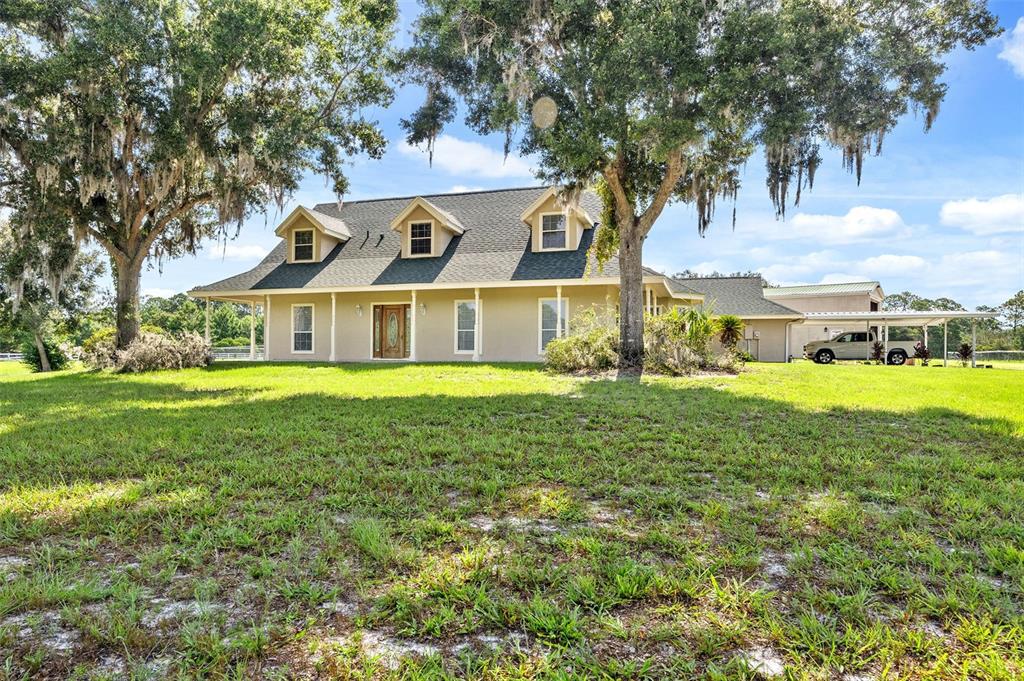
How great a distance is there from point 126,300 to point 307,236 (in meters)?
Result: 6.09

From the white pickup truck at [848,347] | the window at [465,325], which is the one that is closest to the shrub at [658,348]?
the window at [465,325]

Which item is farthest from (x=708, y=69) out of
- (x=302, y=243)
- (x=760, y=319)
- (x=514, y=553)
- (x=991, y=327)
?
(x=991, y=327)

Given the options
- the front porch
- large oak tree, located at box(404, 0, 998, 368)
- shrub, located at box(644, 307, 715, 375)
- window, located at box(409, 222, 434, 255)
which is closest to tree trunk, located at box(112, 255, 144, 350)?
the front porch

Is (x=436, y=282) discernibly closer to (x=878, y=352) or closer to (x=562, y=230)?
(x=562, y=230)

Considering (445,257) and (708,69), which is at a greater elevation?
(708,69)

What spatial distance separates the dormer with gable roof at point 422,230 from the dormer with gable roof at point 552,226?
9.56 feet

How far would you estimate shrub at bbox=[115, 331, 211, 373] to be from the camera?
14.3m

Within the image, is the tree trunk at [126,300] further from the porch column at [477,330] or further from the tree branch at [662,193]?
the tree branch at [662,193]

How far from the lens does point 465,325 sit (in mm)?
17500

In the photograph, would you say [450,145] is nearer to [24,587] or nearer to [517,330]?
[517,330]

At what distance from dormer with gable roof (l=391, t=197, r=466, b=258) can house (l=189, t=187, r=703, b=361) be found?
0.04 m

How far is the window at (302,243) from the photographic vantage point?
1938 cm

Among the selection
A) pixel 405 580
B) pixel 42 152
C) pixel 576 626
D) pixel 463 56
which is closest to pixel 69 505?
pixel 405 580

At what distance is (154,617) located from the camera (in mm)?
2074
